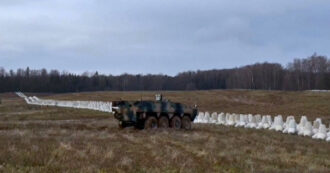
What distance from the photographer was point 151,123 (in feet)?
88.3

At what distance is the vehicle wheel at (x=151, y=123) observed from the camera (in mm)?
26750

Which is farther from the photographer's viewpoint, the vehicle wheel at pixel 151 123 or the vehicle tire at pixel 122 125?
the vehicle tire at pixel 122 125

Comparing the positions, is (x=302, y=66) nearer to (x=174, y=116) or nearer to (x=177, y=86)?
(x=177, y=86)

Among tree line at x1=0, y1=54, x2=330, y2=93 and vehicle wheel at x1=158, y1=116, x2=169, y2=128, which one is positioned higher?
tree line at x1=0, y1=54, x2=330, y2=93

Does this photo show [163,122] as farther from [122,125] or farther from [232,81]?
[232,81]

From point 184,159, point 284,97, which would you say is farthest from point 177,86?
point 184,159

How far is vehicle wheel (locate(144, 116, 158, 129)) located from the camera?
1053 inches

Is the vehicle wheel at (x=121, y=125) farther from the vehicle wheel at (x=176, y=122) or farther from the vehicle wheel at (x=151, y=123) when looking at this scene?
the vehicle wheel at (x=176, y=122)

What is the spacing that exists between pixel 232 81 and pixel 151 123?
486 ft

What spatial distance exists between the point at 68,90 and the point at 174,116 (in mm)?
159075

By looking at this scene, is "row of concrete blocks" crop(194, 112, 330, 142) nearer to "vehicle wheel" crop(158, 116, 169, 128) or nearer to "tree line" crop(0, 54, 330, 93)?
"vehicle wheel" crop(158, 116, 169, 128)

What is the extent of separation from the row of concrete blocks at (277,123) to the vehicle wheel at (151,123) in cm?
533

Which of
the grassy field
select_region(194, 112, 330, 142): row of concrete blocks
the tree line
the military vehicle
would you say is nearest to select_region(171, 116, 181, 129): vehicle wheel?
the military vehicle

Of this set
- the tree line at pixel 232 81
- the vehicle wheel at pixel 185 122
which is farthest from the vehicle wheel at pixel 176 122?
the tree line at pixel 232 81
